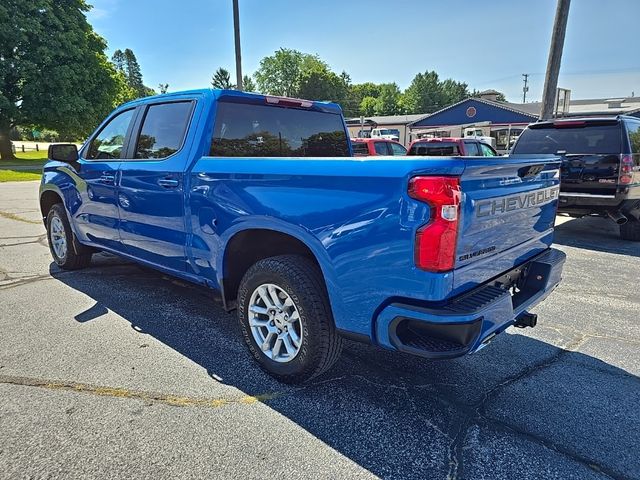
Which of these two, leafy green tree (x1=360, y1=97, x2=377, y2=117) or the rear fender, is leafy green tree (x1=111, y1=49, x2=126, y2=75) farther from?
the rear fender

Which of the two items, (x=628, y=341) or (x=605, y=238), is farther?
(x=605, y=238)

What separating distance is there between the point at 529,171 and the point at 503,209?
1.38ft

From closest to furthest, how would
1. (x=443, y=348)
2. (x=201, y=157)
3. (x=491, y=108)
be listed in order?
(x=443, y=348) < (x=201, y=157) < (x=491, y=108)

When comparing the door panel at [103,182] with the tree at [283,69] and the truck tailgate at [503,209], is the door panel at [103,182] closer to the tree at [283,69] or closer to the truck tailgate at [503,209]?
the truck tailgate at [503,209]

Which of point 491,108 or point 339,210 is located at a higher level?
point 491,108

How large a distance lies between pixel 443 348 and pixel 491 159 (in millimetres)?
1042

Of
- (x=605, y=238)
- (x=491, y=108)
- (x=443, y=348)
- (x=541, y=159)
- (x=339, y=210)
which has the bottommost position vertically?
(x=605, y=238)

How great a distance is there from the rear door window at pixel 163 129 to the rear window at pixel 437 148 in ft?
31.0

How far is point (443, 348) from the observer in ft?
7.45

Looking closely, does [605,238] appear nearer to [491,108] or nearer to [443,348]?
[443,348]

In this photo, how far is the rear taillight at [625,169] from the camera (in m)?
6.77

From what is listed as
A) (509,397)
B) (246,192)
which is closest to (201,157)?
(246,192)

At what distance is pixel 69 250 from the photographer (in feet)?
18.0

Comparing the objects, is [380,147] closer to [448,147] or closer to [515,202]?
[448,147]
